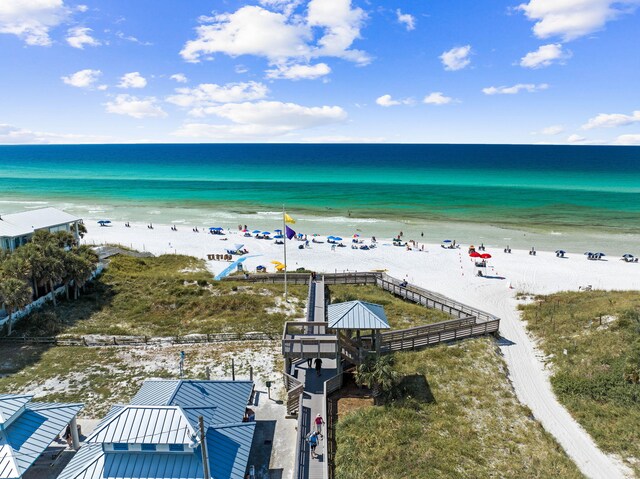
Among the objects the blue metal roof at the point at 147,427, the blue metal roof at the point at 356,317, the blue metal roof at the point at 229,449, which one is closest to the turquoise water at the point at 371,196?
the blue metal roof at the point at 356,317

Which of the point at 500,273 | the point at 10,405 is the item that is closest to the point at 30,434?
the point at 10,405

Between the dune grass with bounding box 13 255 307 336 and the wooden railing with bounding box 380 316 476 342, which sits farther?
the dune grass with bounding box 13 255 307 336

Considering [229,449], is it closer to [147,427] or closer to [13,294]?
[147,427]

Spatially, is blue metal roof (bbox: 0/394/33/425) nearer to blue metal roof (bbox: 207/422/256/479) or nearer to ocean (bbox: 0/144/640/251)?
blue metal roof (bbox: 207/422/256/479)

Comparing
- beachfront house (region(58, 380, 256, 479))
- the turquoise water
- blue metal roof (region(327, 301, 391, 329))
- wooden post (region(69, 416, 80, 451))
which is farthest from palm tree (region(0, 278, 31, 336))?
the turquoise water

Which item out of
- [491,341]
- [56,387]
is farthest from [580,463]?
[56,387]
